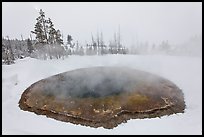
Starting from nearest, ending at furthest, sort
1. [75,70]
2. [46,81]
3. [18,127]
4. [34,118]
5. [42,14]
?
[18,127], [34,118], [46,81], [75,70], [42,14]

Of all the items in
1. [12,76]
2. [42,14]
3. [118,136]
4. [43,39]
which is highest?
[42,14]

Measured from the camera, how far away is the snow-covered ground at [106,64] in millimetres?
19438

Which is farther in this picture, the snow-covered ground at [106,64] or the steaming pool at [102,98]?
the steaming pool at [102,98]

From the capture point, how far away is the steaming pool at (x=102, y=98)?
71.3 ft

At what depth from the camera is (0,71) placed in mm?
31625

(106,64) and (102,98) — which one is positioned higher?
(106,64)

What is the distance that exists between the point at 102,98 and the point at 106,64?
12950 millimetres

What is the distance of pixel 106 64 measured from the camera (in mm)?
36688

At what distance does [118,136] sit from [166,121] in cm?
490

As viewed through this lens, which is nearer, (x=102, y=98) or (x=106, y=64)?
(x=102, y=98)

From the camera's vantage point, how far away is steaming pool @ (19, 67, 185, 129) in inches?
855

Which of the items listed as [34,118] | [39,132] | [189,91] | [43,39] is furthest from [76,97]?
[43,39]

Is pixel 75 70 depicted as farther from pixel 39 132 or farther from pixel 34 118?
pixel 39 132

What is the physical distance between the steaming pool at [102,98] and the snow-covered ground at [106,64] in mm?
857
